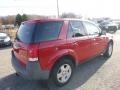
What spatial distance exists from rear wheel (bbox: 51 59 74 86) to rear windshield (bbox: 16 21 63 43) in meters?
0.71

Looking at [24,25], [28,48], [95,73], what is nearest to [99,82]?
[95,73]

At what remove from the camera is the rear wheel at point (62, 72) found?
4440mm

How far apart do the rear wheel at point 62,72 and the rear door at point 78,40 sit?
1.37 ft

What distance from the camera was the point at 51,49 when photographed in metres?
4.20

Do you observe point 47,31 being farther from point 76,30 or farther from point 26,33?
point 76,30

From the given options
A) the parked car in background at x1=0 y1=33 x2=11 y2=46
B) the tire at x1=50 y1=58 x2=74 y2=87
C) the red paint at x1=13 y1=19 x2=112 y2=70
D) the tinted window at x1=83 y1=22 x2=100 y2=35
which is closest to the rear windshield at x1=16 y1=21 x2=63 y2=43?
the red paint at x1=13 y1=19 x2=112 y2=70

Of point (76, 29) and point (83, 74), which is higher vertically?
point (76, 29)

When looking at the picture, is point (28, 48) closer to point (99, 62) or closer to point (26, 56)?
point (26, 56)

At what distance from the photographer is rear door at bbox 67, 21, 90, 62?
482 cm

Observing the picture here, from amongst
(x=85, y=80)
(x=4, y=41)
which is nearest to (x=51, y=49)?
(x=85, y=80)

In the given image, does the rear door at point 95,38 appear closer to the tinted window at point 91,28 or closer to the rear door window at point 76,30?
the tinted window at point 91,28

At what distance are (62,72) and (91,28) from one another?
82.7 inches

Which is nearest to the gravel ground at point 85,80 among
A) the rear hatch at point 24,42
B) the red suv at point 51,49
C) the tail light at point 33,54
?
the red suv at point 51,49

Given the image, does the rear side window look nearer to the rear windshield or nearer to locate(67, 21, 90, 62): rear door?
the rear windshield
